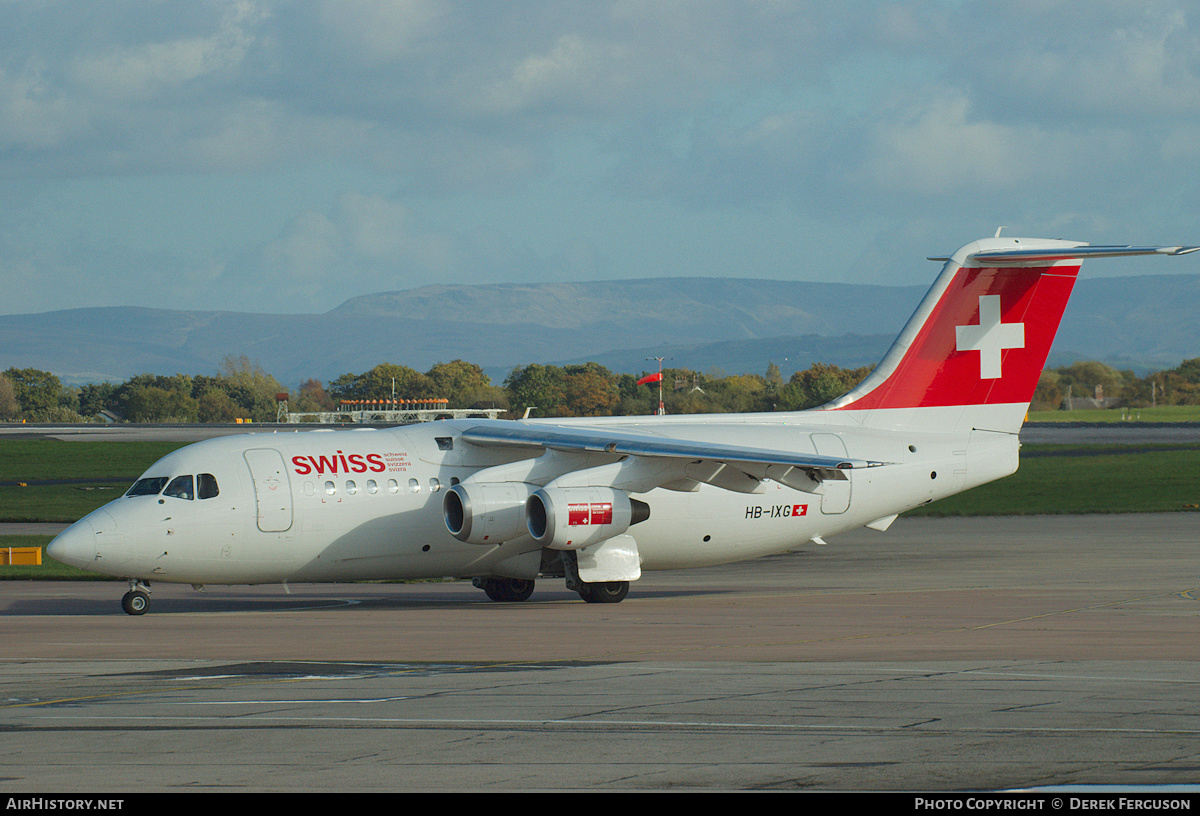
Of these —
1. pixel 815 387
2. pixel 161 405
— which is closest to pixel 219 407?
pixel 161 405

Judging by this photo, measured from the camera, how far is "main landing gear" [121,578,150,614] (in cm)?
2362

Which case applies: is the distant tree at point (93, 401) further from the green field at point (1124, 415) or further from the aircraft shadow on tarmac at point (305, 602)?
the aircraft shadow on tarmac at point (305, 602)

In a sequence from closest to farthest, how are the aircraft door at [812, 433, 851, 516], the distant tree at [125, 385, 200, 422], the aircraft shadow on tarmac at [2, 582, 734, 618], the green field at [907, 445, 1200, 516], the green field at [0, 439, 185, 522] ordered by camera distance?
the aircraft shadow on tarmac at [2, 582, 734, 618]
the aircraft door at [812, 433, 851, 516]
the green field at [907, 445, 1200, 516]
the green field at [0, 439, 185, 522]
the distant tree at [125, 385, 200, 422]

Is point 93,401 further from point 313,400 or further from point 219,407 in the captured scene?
point 313,400

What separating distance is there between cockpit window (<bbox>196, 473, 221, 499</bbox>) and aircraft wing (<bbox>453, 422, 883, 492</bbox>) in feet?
15.4

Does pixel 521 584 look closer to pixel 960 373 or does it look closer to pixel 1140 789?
pixel 960 373

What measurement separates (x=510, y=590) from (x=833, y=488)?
6.84 metres

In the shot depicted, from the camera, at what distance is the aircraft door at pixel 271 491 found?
2381 cm

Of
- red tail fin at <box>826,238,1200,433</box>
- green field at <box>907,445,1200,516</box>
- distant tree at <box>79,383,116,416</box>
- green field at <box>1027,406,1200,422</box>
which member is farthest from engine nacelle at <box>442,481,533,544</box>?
distant tree at <box>79,383,116,416</box>

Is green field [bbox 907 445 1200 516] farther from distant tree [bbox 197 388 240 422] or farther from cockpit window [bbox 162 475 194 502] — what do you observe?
distant tree [bbox 197 388 240 422]

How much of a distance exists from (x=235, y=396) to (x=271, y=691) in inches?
4418

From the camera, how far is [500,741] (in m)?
11.3

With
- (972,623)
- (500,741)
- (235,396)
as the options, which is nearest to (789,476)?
(972,623)

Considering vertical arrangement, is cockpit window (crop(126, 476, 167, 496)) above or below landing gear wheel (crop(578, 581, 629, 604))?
above
